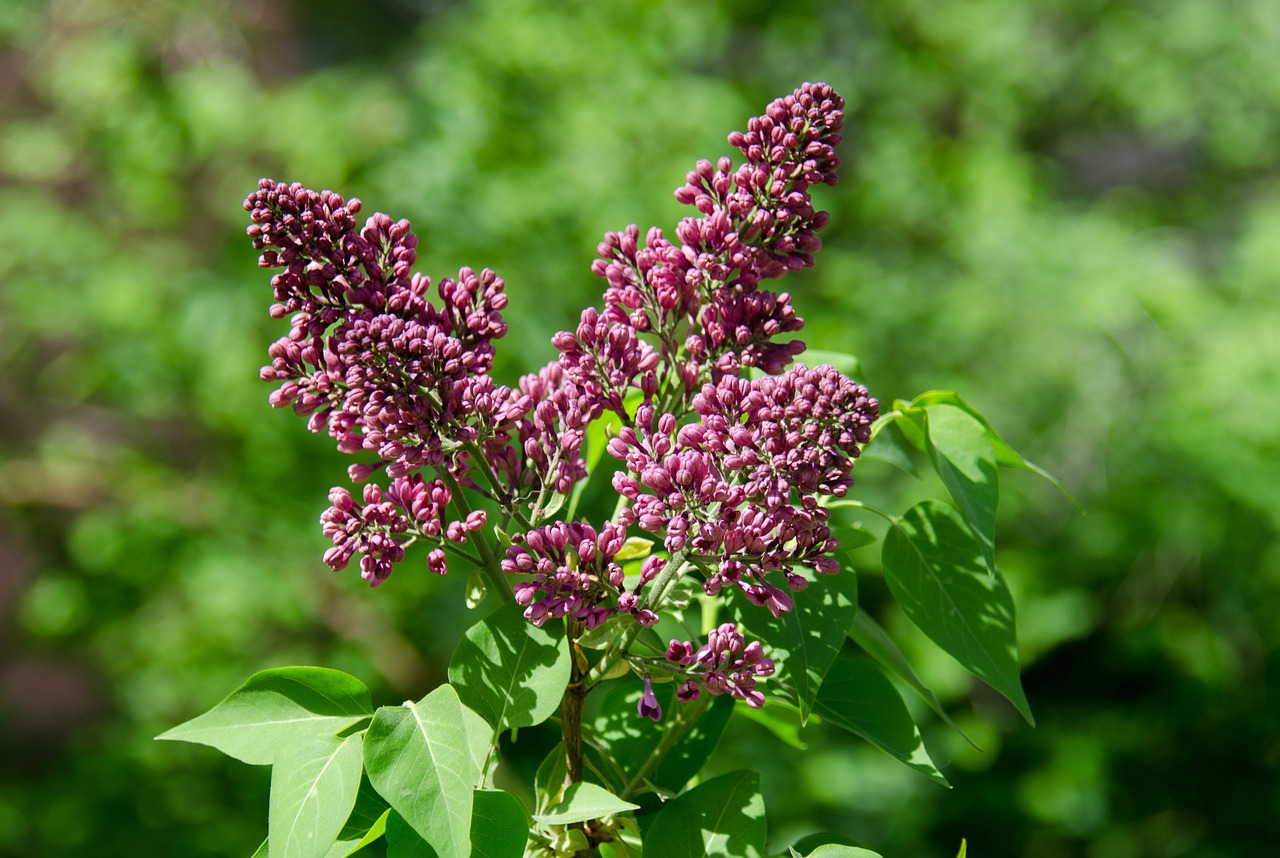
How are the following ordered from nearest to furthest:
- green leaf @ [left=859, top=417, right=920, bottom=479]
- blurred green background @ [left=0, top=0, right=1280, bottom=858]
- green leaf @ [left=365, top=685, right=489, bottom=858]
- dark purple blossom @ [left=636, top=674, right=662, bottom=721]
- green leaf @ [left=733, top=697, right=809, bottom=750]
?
green leaf @ [left=365, top=685, right=489, bottom=858], dark purple blossom @ [left=636, top=674, right=662, bottom=721], green leaf @ [left=859, top=417, right=920, bottom=479], green leaf @ [left=733, top=697, right=809, bottom=750], blurred green background @ [left=0, top=0, right=1280, bottom=858]

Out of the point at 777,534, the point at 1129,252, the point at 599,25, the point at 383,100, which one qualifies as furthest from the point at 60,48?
the point at 777,534

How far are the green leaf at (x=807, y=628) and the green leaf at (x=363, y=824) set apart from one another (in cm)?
24

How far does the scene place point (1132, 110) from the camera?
4.31m

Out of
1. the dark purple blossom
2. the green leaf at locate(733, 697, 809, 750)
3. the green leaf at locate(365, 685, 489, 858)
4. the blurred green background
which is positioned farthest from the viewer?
the blurred green background

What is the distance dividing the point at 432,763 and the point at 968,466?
0.39m

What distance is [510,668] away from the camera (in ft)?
2.17

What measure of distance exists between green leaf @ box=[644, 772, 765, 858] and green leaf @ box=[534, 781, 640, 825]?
0.16 ft

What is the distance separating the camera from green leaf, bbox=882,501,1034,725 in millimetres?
718

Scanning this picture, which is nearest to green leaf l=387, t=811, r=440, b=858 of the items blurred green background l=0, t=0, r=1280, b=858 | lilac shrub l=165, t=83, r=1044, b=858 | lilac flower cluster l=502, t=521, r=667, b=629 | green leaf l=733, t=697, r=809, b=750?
lilac shrub l=165, t=83, r=1044, b=858

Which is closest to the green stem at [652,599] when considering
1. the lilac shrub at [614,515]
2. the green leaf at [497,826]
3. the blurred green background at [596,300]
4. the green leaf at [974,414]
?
the lilac shrub at [614,515]

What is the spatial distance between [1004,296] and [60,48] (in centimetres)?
295

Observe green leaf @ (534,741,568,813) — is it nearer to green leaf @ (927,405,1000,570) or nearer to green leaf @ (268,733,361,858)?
green leaf @ (268,733,361,858)

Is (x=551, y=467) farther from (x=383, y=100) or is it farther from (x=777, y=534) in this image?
(x=383, y=100)

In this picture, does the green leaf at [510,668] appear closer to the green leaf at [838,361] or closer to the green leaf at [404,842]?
the green leaf at [404,842]
